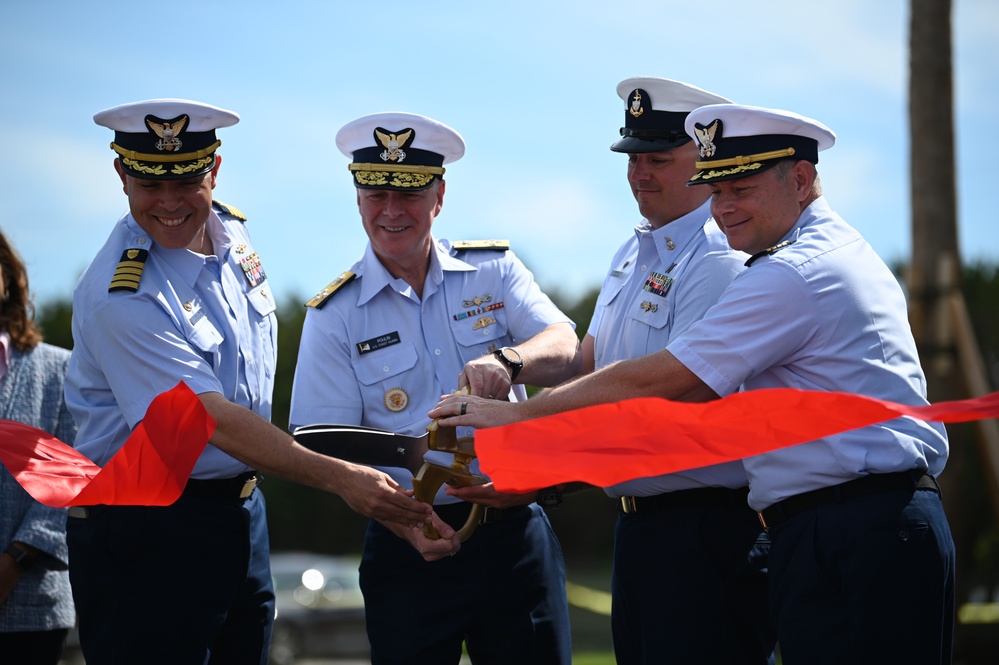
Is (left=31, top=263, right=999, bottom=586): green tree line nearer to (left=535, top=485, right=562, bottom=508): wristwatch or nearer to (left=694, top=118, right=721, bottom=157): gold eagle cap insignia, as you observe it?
(left=535, top=485, right=562, bottom=508): wristwatch

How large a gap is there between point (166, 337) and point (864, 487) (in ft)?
7.55

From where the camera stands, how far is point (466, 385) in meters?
3.86

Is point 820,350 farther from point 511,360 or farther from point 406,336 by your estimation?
point 406,336

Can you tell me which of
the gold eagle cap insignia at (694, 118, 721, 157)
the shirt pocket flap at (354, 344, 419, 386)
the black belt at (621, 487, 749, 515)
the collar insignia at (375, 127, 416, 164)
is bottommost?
the black belt at (621, 487, 749, 515)

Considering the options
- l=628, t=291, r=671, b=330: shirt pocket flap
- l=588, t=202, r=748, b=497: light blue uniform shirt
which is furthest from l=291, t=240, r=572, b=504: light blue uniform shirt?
l=628, t=291, r=671, b=330: shirt pocket flap

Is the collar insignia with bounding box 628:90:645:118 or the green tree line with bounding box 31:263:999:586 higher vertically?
the collar insignia with bounding box 628:90:645:118

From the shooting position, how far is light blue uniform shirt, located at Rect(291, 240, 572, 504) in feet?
13.5

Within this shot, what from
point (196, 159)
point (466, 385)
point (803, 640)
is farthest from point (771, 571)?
point (196, 159)

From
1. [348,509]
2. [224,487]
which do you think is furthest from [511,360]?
[348,509]

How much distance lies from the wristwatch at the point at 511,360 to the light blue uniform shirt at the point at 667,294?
1.15ft

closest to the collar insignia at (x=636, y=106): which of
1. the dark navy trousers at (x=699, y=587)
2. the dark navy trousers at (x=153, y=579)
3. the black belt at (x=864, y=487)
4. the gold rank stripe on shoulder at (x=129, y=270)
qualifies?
the dark navy trousers at (x=699, y=587)

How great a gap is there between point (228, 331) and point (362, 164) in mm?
825

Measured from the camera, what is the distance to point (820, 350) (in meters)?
3.27

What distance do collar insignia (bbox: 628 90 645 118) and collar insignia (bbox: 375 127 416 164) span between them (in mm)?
854
